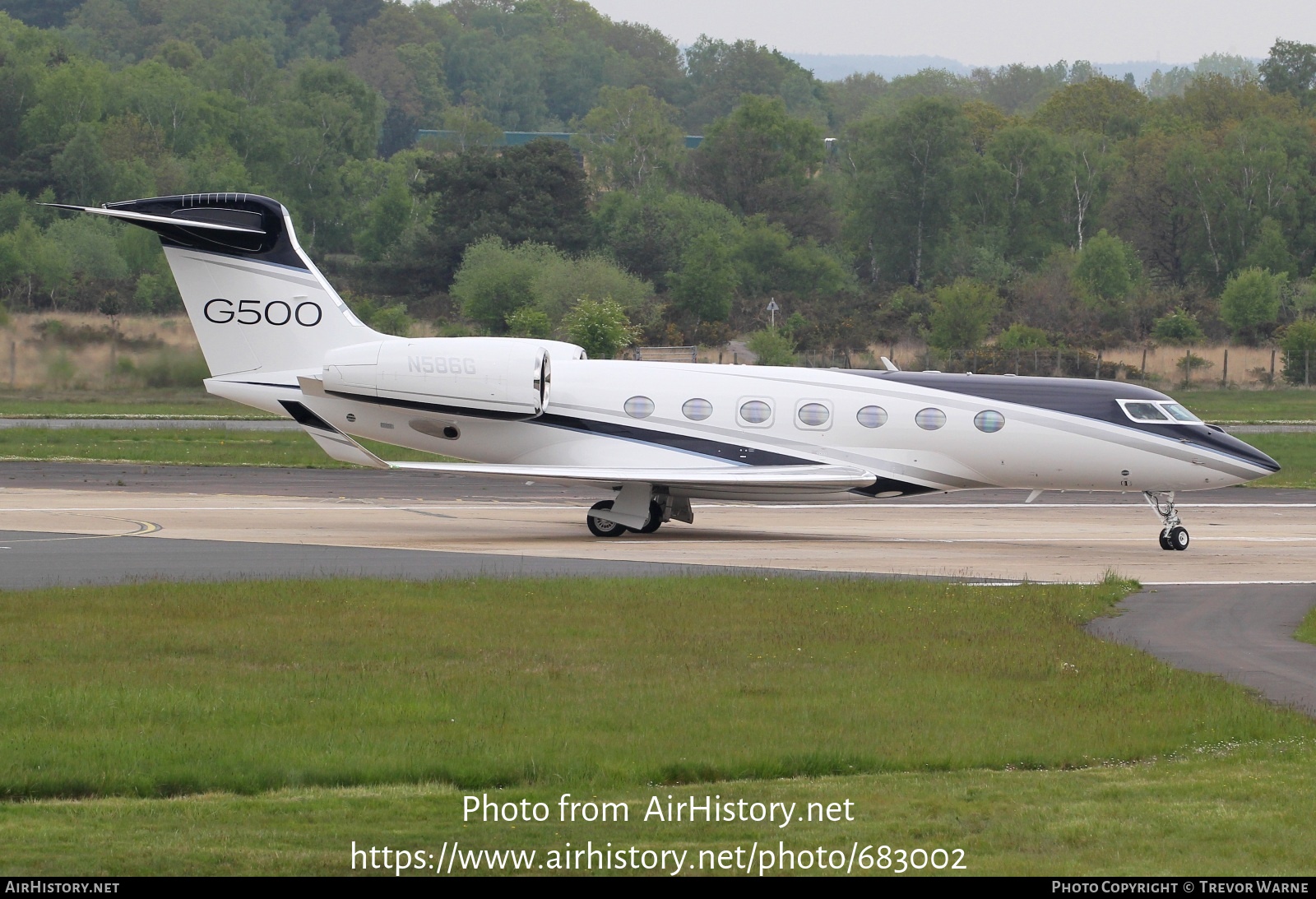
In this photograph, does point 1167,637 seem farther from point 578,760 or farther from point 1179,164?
point 1179,164

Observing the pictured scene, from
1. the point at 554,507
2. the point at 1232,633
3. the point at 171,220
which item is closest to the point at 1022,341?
the point at 554,507

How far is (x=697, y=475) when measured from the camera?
82.7 ft

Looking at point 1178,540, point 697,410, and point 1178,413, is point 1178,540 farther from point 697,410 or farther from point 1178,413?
point 697,410

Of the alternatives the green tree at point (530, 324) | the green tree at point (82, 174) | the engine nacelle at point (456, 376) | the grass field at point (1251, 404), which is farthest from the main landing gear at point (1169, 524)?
the green tree at point (82, 174)

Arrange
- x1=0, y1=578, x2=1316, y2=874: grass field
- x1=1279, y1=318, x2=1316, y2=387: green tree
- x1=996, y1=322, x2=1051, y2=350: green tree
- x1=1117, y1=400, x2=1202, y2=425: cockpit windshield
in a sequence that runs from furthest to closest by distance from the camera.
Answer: x1=1279, y1=318, x2=1316, y2=387: green tree → x1=996, y1=322, x2=1051, y2=350: green tree → x1=1117, y1=400, x2=1202, y2=425: cockpit windshield → x1=0, y1=578, x2=1316, y2=874: grass field

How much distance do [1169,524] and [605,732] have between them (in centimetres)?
1635

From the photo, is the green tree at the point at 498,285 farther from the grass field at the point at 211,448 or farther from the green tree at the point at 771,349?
the grass field at the point at 211,448

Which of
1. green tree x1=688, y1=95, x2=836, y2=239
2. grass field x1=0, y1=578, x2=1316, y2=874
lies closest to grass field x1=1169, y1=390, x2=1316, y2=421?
grass field x1=0, y1=578, x2=1316, y2=874

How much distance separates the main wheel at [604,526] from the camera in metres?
26.2

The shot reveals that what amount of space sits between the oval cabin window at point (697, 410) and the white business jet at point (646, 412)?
1.2 inches

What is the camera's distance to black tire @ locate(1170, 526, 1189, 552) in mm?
25159

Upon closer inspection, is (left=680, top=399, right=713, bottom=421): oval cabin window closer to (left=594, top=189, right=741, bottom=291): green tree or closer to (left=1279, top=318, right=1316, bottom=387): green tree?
(left=1279, top=318, right=1316, bottom=387): green tree

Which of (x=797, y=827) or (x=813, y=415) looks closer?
(x=797, y=827)

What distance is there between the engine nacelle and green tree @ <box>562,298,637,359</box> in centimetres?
2814
